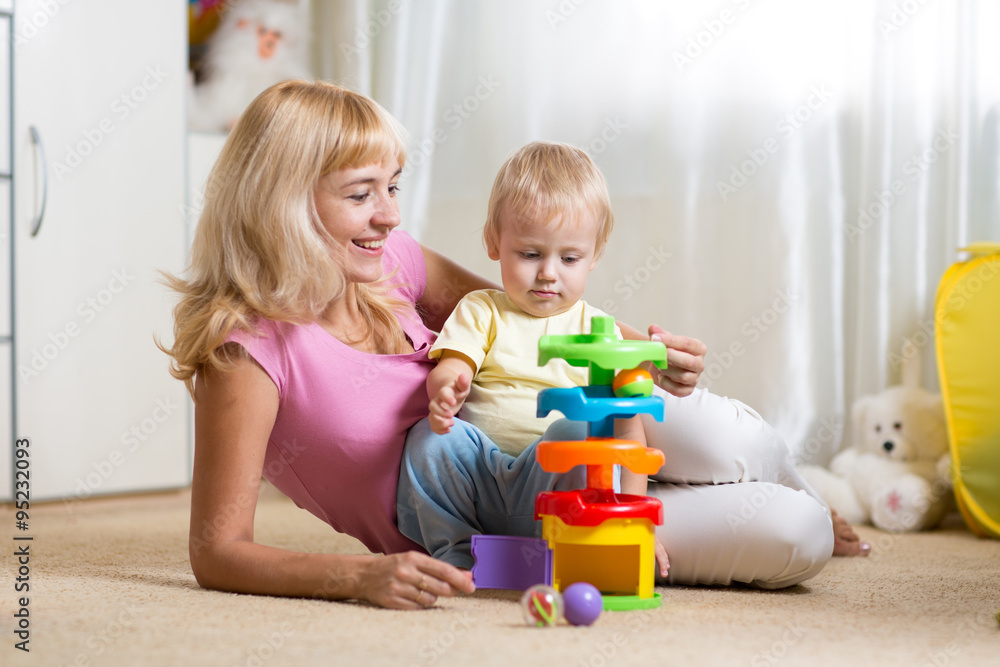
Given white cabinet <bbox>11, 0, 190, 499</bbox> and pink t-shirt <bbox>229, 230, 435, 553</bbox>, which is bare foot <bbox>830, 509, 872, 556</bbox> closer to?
pink t-shirt <bbox>229, 230, 435, 553</bbox>

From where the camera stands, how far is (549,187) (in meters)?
1.25

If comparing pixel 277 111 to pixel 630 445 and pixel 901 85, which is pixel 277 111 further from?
pixel 901 85

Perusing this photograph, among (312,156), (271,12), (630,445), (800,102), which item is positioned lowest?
(630,445)

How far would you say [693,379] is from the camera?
124cm

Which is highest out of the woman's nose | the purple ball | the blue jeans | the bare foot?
the woman's nose

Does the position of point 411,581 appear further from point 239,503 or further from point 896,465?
point 896,465

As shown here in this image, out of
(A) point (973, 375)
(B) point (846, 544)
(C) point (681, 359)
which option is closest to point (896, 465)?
(A) point (973, 375)

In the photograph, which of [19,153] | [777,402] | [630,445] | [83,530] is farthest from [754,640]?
[19,153]

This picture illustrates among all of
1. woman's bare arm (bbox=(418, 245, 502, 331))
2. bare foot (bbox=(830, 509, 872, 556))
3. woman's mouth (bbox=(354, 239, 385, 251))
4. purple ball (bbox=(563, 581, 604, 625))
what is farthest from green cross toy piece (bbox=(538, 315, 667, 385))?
bare foot (bbox=(830, 509, 872, 556))

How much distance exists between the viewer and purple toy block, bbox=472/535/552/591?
3.93 feet

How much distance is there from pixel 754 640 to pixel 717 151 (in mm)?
1477

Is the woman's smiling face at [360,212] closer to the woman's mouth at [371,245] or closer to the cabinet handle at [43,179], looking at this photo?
the woman's mouth at [371,245]

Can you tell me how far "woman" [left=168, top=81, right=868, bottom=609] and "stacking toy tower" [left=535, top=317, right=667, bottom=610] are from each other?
0.14 meters

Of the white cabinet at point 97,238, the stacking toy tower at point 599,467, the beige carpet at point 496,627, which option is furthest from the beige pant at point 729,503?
the white cabinet at point 97,238
